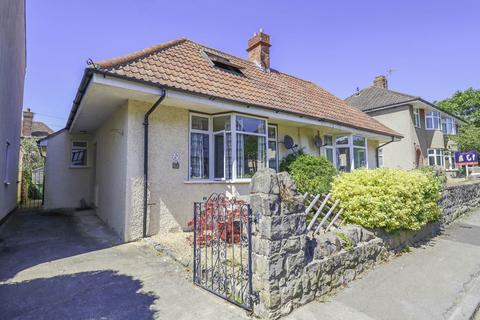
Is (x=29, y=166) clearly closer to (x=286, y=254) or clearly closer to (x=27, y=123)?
(x=27, y=123)

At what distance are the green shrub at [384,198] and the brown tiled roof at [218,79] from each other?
376 centimetres

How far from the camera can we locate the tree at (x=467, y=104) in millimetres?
34469

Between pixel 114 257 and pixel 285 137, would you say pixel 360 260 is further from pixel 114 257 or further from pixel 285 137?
pixel 285 137

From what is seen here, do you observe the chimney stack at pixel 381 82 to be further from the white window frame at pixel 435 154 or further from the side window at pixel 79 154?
the side window at pixel 79 154

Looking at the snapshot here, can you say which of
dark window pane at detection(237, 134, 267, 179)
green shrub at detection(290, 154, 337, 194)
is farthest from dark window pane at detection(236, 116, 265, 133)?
green shrub at detection(290, 154, 337, 194)

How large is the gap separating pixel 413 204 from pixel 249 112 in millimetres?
5245

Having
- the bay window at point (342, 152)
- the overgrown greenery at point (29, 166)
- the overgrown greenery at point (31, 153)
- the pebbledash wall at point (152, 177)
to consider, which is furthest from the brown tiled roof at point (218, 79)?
the overgrown greenery at point (31, 153)

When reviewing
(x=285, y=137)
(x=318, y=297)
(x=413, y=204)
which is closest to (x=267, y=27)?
(x=285, y=137)

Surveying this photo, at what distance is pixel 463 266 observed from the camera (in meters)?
5.93

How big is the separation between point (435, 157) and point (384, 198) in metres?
24.0

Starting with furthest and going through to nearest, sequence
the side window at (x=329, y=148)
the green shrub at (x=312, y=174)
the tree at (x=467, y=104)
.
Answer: the tree at (x=467, y=104) → the side window at (x=329, y=148) → the green shrub at (x=312, y=174)

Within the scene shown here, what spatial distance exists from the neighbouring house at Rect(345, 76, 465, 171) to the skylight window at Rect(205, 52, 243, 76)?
49.5 ft

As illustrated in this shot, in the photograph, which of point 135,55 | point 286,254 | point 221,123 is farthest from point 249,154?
point 286,254

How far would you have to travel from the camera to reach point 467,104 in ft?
116
